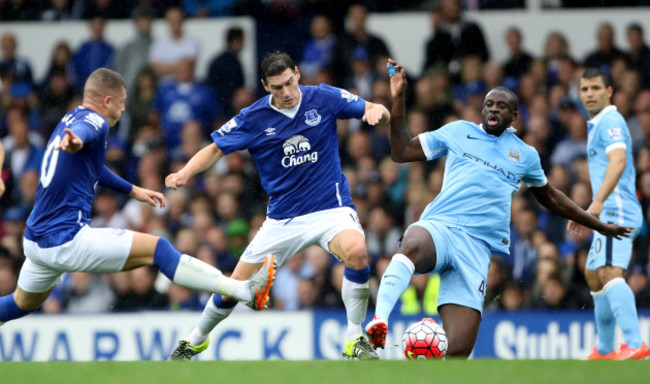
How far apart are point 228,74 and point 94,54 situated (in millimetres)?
1941

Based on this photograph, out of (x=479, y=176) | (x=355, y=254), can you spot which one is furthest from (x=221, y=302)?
(x=479, y=176)

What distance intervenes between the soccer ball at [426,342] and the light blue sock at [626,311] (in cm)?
213

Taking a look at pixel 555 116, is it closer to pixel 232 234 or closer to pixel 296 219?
pixel 232 234

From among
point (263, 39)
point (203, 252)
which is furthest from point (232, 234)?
point (263, 39)

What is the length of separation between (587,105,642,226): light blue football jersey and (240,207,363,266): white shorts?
2380mm

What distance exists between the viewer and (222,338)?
11688mm

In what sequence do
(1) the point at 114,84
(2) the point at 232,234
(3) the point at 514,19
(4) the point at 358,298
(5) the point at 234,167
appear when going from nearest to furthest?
(1) the point at 114,84, (4) the point at 358,298, (2) the point at 232,234, (5) the point at 234,167, (3) the point at 514,19

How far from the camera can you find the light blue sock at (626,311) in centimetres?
902

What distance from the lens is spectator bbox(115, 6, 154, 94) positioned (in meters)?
14.5

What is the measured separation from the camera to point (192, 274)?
7.59 metres

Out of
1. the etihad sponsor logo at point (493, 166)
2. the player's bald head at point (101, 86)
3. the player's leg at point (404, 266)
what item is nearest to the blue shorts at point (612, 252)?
the etihad sponsor logo at point (493, 166)

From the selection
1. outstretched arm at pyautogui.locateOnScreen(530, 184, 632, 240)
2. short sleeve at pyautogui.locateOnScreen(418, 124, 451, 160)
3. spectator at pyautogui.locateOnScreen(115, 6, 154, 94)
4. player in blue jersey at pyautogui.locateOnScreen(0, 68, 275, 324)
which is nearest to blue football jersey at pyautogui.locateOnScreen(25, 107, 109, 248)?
player in blue jersey at pyautogui.locateOnScreen(0, 68, 275, 324)

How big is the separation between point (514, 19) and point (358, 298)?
7726 millimetres

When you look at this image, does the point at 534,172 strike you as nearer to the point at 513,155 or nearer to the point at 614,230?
the point at 513,155
